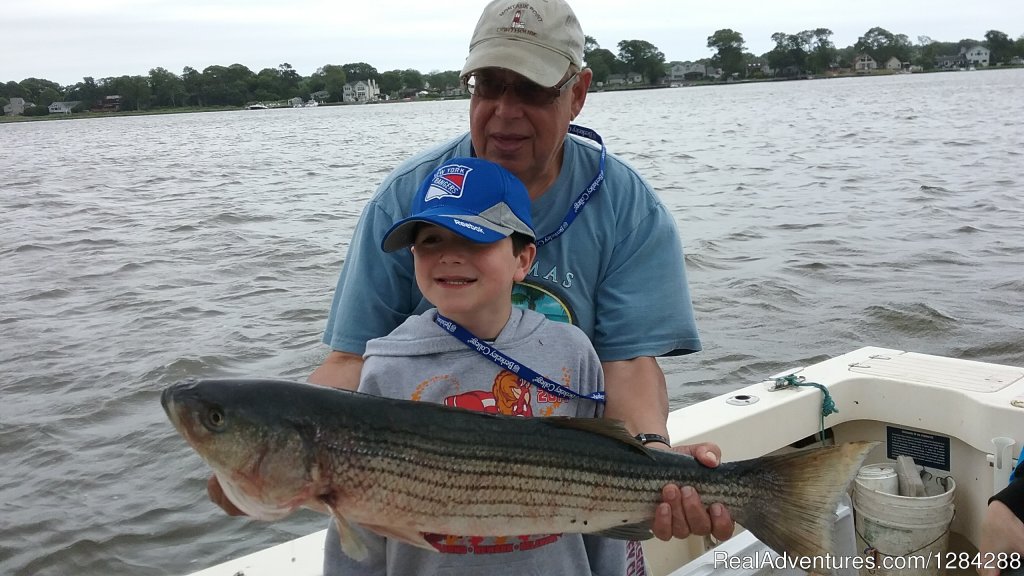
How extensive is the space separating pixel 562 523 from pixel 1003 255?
44.0ft

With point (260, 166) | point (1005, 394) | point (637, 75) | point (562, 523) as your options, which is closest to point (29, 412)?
point (562, 523)

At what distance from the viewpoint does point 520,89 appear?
3.23 meters

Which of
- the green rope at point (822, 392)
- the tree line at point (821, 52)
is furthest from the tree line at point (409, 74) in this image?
the green rope at point (822, 392)

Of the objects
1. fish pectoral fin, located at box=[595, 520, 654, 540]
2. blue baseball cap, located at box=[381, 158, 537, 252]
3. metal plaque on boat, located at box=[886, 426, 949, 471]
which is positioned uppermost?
blue baseball cap, located at box=[381, 158, 537, 252]

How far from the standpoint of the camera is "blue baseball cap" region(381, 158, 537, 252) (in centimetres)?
274

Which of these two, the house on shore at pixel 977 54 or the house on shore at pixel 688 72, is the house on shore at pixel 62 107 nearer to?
the house on shore at pixel 688 72

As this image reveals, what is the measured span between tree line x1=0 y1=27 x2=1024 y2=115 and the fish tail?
68.0 meters

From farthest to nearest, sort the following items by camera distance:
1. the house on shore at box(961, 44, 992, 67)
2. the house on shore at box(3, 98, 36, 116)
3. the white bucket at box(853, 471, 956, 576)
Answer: the house on shore at box(961, 44, 992, 67), the house on shore at box(3, 98, 36, 116), the white bucket at box(853, 471, 956, 576)

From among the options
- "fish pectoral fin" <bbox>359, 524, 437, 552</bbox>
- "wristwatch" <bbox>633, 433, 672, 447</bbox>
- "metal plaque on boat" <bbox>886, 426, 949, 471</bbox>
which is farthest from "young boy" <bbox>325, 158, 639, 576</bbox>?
"metal plaque on boat" <bbox>886, 426, 949, 471</bbox>

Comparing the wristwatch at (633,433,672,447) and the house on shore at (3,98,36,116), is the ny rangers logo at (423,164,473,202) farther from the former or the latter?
the house on shore at (3,98,36,116)

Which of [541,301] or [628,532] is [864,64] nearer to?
[541,301]

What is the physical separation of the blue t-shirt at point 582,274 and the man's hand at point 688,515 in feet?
2.56

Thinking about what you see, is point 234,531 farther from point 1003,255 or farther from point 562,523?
point 1003,255

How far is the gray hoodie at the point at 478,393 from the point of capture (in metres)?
2.74
